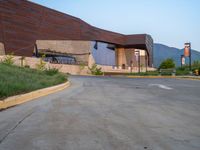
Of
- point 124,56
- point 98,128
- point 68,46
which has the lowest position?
point 98,128

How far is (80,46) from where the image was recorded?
257 feet

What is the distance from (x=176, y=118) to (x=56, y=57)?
204 ft

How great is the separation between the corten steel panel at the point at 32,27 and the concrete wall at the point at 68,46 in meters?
1.08

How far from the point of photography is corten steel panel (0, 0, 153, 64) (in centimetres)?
Result: 6228

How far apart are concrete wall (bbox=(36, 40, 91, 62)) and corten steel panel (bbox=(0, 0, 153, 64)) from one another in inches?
42.4

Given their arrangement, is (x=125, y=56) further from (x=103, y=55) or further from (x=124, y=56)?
(x=103, y=55)

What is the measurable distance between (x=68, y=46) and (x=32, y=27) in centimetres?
1076

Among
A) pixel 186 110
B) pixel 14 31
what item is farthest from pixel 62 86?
pixel 14 31

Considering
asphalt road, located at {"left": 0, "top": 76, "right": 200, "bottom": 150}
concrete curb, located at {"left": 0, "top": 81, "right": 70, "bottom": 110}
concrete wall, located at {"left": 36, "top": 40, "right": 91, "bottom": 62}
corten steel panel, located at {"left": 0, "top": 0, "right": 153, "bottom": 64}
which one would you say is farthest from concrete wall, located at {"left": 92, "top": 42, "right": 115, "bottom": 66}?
asphalt road, located at {"left": 0, "top": 76, "right": 200, "bottom": 150}

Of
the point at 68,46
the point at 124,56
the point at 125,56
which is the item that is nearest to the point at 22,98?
the point at 68,46

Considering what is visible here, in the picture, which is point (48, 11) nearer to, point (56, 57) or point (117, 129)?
point (56, 57)

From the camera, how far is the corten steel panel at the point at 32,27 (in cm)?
6228

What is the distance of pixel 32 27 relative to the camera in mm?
69250

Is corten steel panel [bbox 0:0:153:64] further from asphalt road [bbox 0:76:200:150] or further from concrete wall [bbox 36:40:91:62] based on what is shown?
asphalt road [bbox 0:76:200:150]
